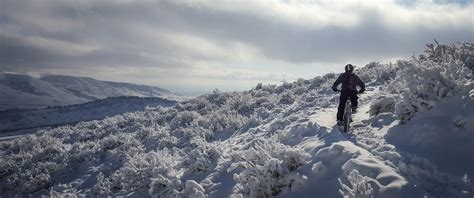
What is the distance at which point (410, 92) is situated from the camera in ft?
28.8

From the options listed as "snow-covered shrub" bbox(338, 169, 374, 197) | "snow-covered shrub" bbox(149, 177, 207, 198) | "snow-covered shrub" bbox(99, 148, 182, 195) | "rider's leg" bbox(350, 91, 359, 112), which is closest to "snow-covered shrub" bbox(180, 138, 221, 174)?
"snow-covered shrub" bbox(99, 148, 182, 195)

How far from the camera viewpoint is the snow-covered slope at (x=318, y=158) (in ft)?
20.8

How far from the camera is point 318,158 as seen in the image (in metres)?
7.65

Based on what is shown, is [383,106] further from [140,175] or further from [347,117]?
[140,175]

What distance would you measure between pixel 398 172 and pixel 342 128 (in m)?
3.56

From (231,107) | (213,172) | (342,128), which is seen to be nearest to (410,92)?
(342,128)

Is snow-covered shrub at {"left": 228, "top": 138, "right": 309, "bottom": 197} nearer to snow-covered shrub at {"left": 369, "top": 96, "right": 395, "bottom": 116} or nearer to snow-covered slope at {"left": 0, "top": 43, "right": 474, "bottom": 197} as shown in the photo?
snow-covered slope at {"left": 0, "top": 43, "right": 474, "bottom": 197}

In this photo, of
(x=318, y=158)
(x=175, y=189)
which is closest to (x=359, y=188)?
(x=318, y=158)

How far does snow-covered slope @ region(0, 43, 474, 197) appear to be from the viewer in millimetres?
6348

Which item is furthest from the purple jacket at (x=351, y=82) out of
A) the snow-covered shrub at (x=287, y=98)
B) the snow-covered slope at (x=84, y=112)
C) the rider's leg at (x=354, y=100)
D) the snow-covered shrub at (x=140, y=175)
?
the snow-covered slope at (x=84, y=112)

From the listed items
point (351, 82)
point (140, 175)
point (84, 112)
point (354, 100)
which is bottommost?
point (84, 112)

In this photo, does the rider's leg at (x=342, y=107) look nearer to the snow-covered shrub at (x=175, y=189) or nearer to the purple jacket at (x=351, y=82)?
the purple jacket at (x=351, y=82)

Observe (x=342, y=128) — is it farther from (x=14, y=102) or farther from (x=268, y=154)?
(x=14, y=102)

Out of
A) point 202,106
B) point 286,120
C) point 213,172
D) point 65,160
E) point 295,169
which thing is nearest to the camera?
point 295,169
